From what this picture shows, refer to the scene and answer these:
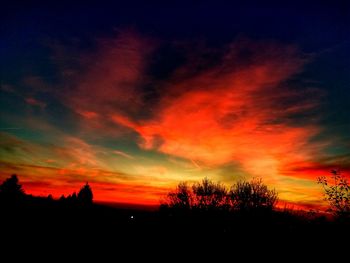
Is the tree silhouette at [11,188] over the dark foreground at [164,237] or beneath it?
over

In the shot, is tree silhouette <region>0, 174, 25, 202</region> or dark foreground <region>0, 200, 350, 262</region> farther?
tree silhouette <region>0, 174, 25, 202</region>

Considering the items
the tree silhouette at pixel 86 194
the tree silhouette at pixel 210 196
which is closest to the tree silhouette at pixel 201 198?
the tree silhouette at pixel 210 196

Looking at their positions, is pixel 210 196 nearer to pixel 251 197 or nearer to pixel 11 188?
pixel 251 197

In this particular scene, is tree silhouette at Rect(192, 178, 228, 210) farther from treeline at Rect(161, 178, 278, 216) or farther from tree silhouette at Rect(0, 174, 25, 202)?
tree silhouette at Rect(0, 174, 25, 202)

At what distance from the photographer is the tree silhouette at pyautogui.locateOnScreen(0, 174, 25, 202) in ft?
160

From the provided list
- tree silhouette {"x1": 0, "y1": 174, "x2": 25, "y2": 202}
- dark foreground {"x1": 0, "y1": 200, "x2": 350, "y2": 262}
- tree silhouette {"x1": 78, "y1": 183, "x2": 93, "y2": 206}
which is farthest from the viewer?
tree silhouette {"x1": 78, "y1": 183, "x2": 93, "y2": 206}

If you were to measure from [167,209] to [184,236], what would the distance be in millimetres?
29421

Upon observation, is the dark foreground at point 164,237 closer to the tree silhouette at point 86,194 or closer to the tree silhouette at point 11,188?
the tree silhouette at point 11,188

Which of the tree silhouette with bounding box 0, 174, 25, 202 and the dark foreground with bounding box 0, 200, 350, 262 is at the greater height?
the tree silhouette with bounding box 0, 174, 25, 202

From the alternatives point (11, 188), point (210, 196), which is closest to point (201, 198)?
point (210, 196)

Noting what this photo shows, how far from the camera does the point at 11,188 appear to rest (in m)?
50.5

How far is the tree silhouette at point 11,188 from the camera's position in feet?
160

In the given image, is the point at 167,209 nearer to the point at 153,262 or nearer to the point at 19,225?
the point at 19,225

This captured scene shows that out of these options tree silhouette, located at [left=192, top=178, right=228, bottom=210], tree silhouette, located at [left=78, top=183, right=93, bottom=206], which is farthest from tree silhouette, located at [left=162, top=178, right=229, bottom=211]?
tree silhouette, located at [left=78, top=183, right=93, bottom=206]
